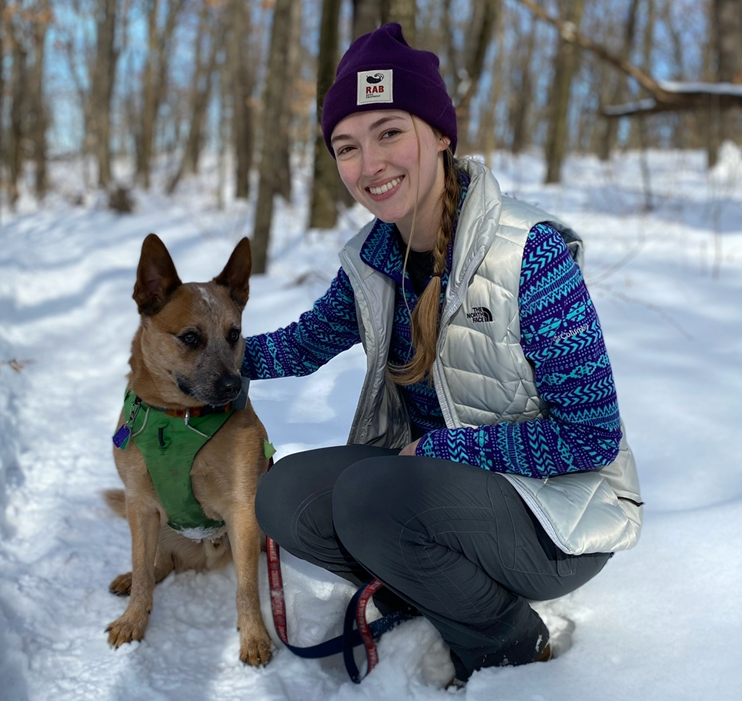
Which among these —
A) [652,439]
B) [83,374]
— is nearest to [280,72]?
[83,374]

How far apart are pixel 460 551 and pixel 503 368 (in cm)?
50

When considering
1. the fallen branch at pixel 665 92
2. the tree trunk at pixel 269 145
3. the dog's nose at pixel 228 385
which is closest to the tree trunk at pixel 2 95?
the tree trunk at pixel 269 145

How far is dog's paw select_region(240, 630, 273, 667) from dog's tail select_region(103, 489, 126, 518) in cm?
86

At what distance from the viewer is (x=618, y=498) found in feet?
6.04

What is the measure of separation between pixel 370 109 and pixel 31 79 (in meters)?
23.2

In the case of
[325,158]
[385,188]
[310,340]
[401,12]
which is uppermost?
[401,12]

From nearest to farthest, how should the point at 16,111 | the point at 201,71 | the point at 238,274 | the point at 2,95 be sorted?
1. the point at 238,274
2. the point at 16,111
3. the point at 2,95
4. the point at 201,71

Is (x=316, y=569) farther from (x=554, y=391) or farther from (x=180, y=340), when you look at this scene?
(x=554, y=391)

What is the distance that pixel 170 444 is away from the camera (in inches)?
82.2

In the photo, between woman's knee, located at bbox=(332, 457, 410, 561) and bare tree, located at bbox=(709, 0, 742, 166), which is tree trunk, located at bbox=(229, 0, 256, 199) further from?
woman's knee, located at bbox=(332, 457, 410, 561)

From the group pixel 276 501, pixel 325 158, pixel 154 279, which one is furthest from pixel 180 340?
pixel 325 158

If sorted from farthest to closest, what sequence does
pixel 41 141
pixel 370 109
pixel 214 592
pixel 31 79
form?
1. pixel 31 79
2. pixel 41 141
3. pixel 214 592
4. pixel 370 109

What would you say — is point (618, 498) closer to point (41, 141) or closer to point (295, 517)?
point (295, 517)

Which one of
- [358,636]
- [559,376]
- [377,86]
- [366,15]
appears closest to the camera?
[559,376]
